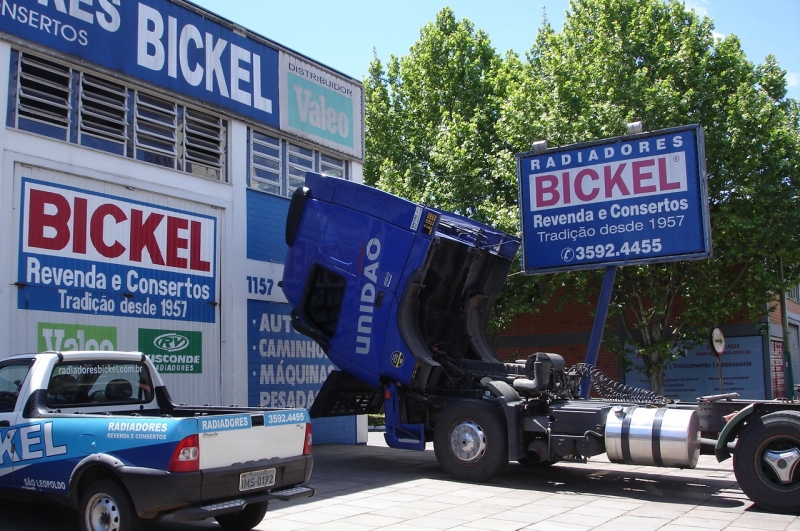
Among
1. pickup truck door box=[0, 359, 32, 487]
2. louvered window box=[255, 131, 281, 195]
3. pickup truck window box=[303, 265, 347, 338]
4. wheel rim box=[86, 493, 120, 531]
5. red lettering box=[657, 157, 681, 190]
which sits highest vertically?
louvered window box=[255, 131, 281, 195]

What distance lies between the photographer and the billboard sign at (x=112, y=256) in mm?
10781

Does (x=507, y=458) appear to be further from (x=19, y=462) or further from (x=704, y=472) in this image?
(x=19, y=462)

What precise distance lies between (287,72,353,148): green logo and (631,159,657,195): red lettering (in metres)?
6.61

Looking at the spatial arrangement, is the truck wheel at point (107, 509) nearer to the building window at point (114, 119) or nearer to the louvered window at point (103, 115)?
the building window at point (114, 119)

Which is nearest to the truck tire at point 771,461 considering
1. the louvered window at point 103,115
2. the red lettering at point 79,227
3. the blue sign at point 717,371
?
the red lettering at point 79,227

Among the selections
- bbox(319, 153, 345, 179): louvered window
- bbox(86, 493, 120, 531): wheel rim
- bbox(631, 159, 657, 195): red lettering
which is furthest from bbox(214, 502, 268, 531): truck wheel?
bbox(319, 153, 345, 179): louvered window

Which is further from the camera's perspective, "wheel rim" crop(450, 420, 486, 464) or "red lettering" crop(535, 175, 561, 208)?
"red lettering" crop(535, 175, 561, 208)

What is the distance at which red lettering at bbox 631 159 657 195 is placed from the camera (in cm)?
1176

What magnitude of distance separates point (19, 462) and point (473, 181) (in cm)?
1798

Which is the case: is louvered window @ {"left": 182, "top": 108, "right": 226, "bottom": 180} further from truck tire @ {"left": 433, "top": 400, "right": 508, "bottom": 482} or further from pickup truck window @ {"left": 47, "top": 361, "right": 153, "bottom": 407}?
truck tire @ {"left": 433, "top": 400, "right": 508, "bottom": 482}

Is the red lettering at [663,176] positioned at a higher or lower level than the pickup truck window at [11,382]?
higher

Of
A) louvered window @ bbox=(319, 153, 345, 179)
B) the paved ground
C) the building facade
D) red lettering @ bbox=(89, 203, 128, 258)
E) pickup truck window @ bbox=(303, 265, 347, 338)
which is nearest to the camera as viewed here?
the paved ground

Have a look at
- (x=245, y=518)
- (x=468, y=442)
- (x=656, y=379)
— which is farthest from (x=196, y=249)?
(x=656, y=379)

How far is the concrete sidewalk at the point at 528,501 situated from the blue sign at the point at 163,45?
660cm
